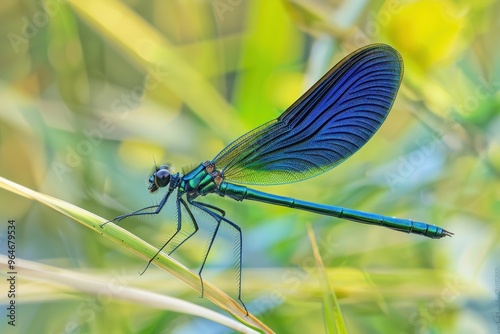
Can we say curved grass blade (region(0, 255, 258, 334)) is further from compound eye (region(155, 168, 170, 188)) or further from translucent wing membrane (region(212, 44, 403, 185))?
translucent wing membrane (region(212, 44, 403, 185))

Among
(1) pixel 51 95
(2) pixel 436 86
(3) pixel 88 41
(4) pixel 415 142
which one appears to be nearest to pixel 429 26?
(2) pixel 436 86

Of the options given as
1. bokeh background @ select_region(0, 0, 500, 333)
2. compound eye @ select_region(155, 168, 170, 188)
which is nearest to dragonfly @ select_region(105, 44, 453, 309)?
compound eye @ select_region(155, 168, 170, 188)

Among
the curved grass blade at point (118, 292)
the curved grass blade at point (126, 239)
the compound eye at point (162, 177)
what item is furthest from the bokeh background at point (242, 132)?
the curved grass blade at point (126, 239)

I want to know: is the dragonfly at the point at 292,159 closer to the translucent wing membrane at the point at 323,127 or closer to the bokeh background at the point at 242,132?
the translucent wing membrane at the point at 323,127

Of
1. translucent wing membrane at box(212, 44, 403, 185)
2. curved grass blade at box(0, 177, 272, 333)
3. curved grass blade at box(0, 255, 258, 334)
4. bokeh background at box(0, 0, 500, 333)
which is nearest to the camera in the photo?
curved grass blade at box(0, 177, 272, 333)

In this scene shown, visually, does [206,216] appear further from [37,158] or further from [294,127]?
[37,158]

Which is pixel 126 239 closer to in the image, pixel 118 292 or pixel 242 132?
pixel 118 292
